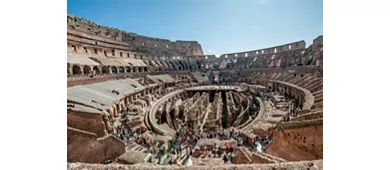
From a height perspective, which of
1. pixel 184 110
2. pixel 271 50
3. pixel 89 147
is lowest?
pixel 184 110

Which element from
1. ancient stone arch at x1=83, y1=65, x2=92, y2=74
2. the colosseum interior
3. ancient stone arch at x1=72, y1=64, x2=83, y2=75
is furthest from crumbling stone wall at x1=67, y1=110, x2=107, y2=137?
ancient stone arch at x1=83, y1=65, x2=92, y2=74

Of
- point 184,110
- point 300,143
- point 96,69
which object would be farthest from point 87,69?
point 300,143

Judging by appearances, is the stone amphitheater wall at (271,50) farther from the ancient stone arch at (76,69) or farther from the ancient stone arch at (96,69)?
the ancient stone arch at (76,69)

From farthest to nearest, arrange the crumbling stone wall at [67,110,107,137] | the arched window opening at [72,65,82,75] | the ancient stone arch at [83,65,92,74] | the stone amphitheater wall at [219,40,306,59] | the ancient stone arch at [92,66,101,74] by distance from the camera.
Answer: the stone amphitheater wall at [219,40,306,59]
the ancient stone arch at [92,66,101,74]
the ancient stone arch at [83,65,92,74]
the arched window opening at [72,65,82,75]
the crumbling stone wall at [67,110,107,137]

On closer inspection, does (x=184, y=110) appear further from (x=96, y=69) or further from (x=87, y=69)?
(x=96, y=69)

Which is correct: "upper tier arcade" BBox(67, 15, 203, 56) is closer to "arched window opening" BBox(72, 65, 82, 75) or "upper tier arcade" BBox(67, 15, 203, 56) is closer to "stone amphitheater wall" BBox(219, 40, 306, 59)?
"arched window opening" BBox(72, 65, 82, 75)

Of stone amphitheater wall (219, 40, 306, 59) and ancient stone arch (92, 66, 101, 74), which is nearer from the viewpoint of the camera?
ancient stone arch (92, 66, 101, 74)

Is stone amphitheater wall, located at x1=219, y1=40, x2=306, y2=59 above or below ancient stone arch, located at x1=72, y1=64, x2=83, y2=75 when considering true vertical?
above

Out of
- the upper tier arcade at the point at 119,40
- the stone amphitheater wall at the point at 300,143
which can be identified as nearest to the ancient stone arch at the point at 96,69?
the upper tier arcade at the point at 119,40

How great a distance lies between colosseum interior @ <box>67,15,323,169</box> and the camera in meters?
4.57

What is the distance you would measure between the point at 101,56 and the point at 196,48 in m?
27.9

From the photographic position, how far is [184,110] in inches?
558
